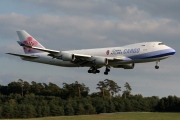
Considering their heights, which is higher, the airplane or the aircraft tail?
the aircraft tail

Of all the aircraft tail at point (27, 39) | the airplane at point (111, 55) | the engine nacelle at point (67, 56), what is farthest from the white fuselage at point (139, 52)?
the aircraft tail at point (27, 39)

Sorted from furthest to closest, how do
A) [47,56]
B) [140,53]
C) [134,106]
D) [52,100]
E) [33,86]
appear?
1. [33,86]
2. [134,106]
3. [52,100]
4. [47,56]
5. [140,53]

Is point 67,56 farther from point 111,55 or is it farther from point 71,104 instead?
point 71,104

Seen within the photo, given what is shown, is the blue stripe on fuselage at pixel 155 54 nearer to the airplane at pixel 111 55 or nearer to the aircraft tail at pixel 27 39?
the airplane at pixel 111 55

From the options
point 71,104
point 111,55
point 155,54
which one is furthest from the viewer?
point 71,104

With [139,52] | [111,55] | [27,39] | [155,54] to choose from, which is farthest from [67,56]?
[27,39]

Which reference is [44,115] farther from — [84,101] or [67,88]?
[67,88]

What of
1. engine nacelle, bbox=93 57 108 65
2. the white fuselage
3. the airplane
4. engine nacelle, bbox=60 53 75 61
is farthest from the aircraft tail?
engine nacelle, bbox=93 57 108 65

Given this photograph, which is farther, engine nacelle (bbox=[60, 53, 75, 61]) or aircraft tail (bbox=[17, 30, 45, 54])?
aircraft tail (bbox=[17, 30, 45, 54])

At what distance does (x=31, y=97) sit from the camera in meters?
167

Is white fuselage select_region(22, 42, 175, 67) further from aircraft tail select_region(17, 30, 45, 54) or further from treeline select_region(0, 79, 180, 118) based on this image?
treeline select_region(0, 79, 180, 118)

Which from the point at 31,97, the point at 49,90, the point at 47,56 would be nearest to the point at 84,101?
the point at 31,97

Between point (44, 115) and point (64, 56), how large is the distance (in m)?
67.9

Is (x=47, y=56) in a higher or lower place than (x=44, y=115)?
higher
